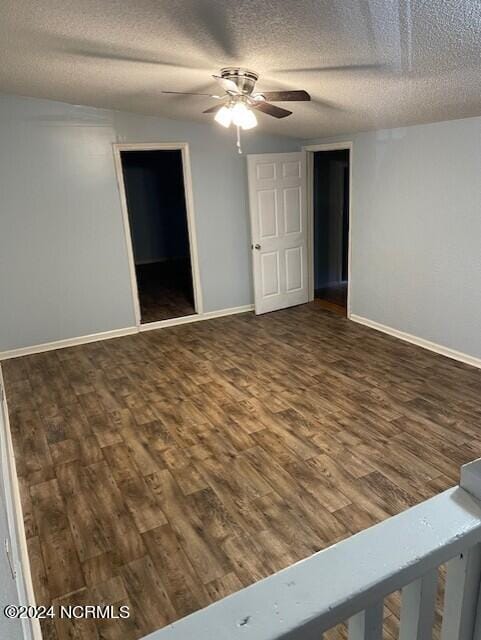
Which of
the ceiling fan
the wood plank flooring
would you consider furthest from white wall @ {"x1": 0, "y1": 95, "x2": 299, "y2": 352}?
the ceiling fan

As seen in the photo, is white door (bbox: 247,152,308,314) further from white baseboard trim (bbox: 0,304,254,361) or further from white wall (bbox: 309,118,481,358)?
white wall (bbox: 309,118,481,358)

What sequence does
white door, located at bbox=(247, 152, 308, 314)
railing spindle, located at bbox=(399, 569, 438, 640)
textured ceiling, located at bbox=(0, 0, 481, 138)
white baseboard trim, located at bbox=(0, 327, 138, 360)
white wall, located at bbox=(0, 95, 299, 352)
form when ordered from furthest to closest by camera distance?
white door, located at bbox=(247, 152, 308, 314) < white baseboard trim, located at bbox=(0, 327, 138, 360) < white wall, located at bbox=(0, 95, 299, 352) < textured ceiling, located at bbox=(0, 0, 481, 138) < railing spindle, located at bbox=(399, 569, 438, 640)

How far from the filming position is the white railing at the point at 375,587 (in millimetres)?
587

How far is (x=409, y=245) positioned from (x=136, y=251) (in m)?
5.98

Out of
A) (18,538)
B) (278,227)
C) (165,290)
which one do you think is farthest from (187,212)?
(18,538)

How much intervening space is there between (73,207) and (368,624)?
16.2ft

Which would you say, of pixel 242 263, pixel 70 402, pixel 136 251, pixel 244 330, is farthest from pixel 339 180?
pixel 70 402

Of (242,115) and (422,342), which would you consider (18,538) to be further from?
(422,342)

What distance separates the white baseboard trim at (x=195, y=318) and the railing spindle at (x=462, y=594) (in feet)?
16.4

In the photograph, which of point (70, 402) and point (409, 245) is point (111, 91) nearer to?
point (70, 402)

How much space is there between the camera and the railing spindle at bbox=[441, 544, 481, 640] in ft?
2.45

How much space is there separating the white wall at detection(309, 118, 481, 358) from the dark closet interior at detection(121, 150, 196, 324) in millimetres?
3704

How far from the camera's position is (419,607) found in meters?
0.72

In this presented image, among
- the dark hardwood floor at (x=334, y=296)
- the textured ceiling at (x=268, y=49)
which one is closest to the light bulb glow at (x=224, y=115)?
the textured ceiling at (x=268, y=49)
